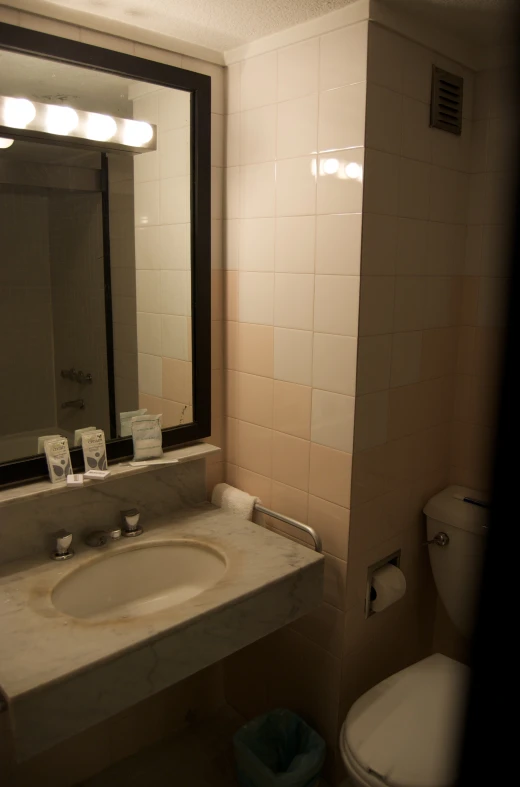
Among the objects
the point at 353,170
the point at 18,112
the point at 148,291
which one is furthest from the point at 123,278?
the point at 353,170

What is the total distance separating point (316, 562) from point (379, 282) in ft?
2.45

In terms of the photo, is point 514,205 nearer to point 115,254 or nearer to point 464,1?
point 464,1

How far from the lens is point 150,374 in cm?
190

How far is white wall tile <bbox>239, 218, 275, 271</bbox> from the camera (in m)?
1.76

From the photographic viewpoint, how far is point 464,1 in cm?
144

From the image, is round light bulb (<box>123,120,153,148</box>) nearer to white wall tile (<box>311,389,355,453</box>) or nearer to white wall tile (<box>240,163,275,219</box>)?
white wall tile (<box>240,163,275,219</box>)

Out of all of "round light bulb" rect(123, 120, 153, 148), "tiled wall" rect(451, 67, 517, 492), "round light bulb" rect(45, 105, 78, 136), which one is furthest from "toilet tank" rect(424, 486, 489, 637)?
"round light bulb" rect(45, 105, 78, 136)

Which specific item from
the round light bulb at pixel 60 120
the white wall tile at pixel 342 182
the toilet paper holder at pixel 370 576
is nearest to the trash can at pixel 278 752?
the toilet paper holder at pixel 370 576

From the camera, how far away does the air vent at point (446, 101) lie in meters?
1.66

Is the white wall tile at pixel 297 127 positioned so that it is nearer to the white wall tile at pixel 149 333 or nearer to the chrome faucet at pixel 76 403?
the white wall tile at pixel 149 333

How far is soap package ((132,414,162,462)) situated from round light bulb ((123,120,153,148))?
0.77m

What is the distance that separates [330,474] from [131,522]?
0.56 metres

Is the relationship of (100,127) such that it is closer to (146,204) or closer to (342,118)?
(146,204)

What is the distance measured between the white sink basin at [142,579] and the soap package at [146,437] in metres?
0.26
